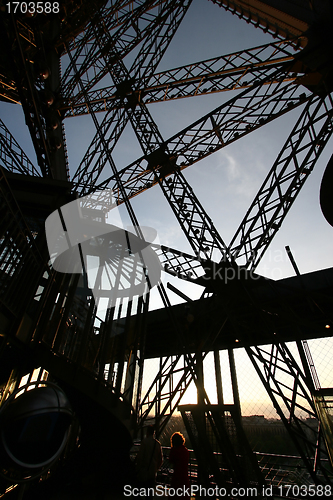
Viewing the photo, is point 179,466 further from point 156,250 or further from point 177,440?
point 156,250

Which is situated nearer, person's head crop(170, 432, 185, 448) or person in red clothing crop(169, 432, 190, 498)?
person in red clothing crop(169, 432, 190, 498)

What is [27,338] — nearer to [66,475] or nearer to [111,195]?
[66,475]

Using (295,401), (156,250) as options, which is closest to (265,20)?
(156,250)

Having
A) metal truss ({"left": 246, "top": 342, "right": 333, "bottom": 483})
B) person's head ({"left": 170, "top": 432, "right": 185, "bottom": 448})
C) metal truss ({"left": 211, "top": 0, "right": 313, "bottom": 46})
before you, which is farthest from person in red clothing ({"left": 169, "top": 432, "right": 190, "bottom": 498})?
metal truss ({"left": 211, "top": 0, "right": 313, "bottom": 46})

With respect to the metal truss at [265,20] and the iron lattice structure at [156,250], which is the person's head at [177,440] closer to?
the iron lattice structure at [156,250]

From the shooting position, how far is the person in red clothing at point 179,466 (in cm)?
496

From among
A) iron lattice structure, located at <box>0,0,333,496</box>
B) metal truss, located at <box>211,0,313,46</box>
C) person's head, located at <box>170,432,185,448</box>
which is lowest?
person's head, located at <box>170,432,185,448</box>

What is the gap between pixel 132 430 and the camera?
6797mm

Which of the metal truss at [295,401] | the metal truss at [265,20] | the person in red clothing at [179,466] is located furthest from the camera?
the metal truss at [265,20]

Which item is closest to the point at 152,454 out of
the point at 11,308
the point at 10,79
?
the point at 11,308

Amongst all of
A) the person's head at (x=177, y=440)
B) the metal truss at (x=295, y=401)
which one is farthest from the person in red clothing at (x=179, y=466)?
the metal truss at (x=295, y=401)

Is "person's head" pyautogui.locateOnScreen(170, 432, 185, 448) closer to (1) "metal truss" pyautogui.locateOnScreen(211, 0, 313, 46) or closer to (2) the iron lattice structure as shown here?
(2) the iron lattice structure

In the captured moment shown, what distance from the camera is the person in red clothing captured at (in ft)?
16.3

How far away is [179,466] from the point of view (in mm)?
5176
